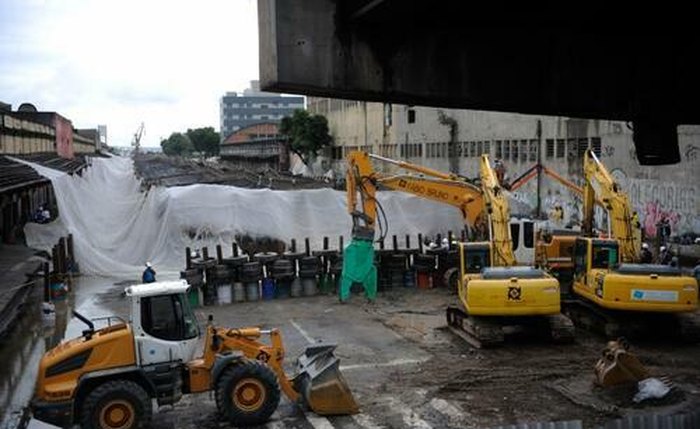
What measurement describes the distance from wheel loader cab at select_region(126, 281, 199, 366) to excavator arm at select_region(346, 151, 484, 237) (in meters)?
9.97

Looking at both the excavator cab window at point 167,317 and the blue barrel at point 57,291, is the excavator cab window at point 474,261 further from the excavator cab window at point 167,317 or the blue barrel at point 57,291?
the blue barrel at point 57,291

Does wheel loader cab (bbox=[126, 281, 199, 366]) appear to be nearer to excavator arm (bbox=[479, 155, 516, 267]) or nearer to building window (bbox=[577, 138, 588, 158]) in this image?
excavator arm (bbox=[479, 155, 516, 267])

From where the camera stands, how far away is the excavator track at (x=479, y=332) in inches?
614

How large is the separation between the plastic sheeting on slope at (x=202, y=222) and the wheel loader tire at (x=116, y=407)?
1570 cm

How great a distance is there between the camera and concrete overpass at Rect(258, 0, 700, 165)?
8.03 m

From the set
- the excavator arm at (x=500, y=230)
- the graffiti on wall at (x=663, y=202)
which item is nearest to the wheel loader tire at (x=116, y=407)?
the excavator arm at (x=500, y=230)

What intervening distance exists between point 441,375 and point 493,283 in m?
2.46

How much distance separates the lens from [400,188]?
72.5ft

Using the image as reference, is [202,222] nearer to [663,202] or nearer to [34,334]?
[34,334]

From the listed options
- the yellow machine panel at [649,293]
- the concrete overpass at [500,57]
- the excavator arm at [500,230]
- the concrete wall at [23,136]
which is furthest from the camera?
the concrete wall at [23,136]

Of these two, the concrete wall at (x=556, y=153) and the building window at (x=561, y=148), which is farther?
the building window at (x=561, y=148)

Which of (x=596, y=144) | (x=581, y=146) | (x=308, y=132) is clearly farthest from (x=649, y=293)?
(x=308, y=132)

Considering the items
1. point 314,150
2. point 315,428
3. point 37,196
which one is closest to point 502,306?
point 315,428

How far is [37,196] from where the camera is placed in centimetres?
4162
